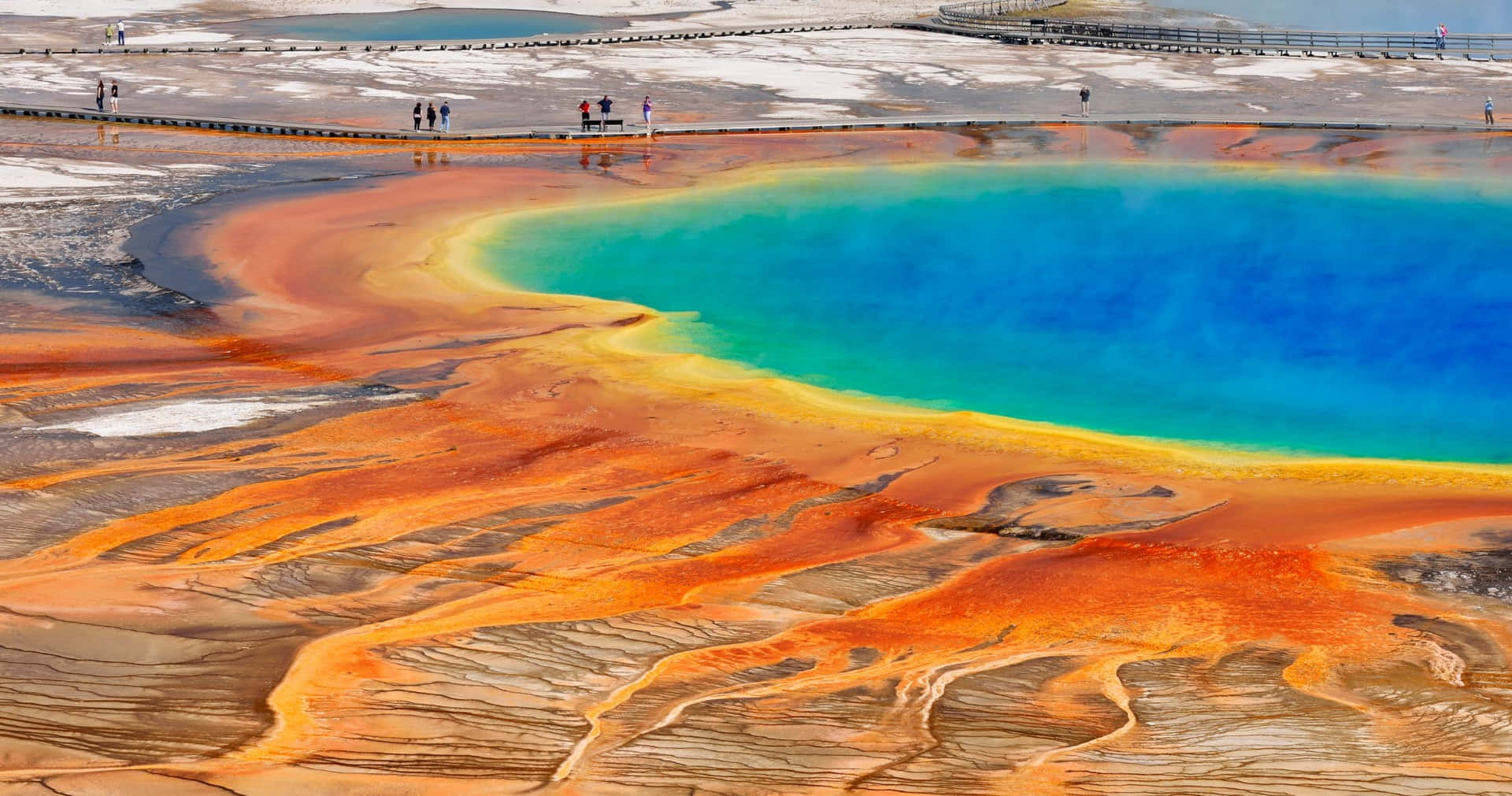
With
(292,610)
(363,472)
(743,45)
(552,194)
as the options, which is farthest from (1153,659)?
(743,45)

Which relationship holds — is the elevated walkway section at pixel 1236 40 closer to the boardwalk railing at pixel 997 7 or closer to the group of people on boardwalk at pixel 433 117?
the boardwalk railing at pixel 997 7

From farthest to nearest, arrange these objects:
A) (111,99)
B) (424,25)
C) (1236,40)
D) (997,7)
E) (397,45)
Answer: (997,7) → (424,25) → (1236,40) → (397,45) → (111,99)

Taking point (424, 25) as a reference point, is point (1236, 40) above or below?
below

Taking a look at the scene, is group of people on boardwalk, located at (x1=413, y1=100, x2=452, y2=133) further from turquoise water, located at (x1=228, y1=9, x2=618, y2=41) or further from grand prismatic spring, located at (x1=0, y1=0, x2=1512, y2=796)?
turquoise water, located at (x1=228, y1=9, x2=618, y2=41)

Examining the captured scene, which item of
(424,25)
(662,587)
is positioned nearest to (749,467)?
(662,587)

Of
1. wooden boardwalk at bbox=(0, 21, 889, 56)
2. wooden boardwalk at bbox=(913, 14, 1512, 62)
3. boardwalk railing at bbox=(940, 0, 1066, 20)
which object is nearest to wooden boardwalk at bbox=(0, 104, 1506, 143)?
wooden boardwalk at bbox=(0, 21, 889, 56)

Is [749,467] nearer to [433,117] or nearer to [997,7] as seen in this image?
[433,117]
